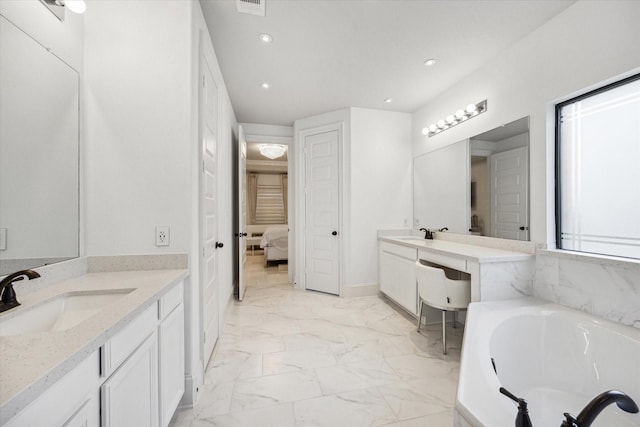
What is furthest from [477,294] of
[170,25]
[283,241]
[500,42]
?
[283,241]

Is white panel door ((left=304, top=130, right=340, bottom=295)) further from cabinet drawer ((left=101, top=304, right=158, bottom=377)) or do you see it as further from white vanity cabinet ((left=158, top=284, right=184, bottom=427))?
cabinet drawer ((left=101, top=304, right=158, bottom=377))

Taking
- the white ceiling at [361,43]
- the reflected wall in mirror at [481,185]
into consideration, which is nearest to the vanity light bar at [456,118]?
the reflected wall in mirror at [481,185]

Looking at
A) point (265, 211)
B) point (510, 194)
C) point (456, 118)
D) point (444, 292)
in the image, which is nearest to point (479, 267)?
point (444, 292)

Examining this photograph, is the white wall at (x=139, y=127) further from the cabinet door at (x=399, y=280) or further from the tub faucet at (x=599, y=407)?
the cabinet door at (x=399, y=280)

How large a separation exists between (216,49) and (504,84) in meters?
2.58

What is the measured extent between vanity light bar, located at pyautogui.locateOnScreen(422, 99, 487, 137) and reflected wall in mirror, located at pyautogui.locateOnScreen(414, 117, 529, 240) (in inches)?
9.3

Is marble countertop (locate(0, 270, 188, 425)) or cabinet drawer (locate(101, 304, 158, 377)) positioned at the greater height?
marble countertop (locate(0, 270, 188, 425))

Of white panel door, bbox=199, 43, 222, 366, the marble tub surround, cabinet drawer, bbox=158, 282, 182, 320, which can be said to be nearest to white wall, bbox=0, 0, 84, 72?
white panel door, bbox=199, 43, 222, 366

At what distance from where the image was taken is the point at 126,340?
957 mm

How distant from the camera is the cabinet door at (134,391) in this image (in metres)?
0.86

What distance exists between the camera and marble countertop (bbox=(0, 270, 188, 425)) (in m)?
0.53

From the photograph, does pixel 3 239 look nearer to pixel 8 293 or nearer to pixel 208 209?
pixel 8 293

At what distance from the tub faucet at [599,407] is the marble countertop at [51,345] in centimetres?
123

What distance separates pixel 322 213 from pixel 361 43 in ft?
7.09
